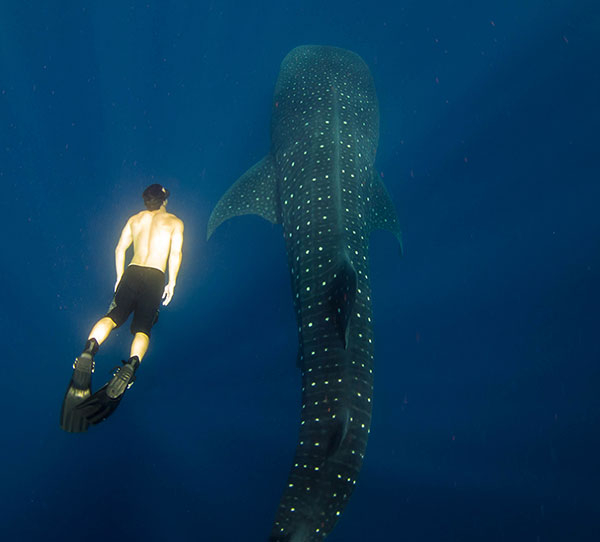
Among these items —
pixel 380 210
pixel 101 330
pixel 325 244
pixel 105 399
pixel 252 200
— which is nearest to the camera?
pixel 105 399

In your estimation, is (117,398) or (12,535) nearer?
(117,398)

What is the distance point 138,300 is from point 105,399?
3.67ft

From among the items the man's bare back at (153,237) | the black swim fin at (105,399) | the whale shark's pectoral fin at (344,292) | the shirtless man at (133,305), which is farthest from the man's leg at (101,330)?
the whale shark's pectoral fin at (344,292)

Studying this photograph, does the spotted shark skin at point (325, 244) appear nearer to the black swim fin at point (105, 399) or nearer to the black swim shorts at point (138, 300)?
the black swim shorts at point (138, 300)

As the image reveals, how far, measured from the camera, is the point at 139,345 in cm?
398

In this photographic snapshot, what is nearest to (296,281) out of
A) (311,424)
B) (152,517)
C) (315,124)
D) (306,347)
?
(306,347)

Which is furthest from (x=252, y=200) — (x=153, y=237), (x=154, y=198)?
(x=153, y=237)

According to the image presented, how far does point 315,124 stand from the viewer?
5.29 meters

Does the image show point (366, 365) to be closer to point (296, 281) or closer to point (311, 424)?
point (311, 424)

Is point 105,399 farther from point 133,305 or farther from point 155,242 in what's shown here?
point 155,242

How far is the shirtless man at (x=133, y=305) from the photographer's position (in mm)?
3488

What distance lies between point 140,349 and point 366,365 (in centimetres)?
218

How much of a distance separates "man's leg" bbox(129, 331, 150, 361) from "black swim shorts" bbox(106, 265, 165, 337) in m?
0.09

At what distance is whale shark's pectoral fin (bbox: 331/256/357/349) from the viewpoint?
331 cm
